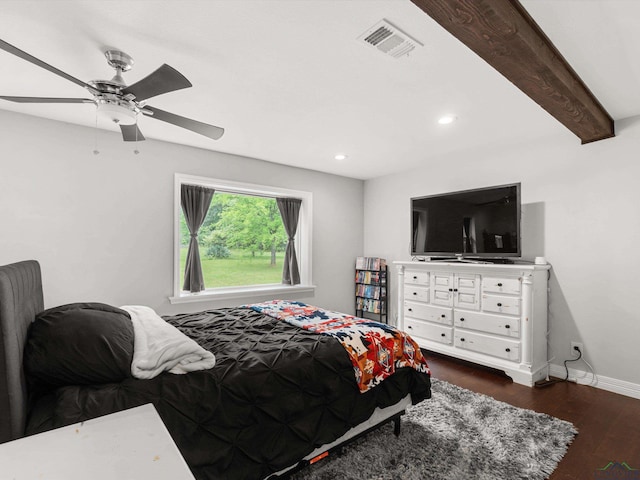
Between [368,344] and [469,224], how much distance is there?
2401 mm

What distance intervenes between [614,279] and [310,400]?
3.18 meters

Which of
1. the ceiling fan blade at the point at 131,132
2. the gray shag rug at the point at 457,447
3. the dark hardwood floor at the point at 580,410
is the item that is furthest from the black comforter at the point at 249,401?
the ceiling fan blade at the point at 131,132

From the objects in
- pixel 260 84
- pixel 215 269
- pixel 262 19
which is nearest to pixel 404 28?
pixel 262 19

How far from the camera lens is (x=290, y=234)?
4.80 metres

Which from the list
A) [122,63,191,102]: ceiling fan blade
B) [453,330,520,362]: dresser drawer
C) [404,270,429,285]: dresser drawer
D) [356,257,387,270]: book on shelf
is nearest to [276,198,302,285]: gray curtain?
[356,257,387,270]: book on shelf

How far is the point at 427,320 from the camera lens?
4.05 meters

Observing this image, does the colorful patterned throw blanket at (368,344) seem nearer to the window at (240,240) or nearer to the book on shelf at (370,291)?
the window at (240,240)

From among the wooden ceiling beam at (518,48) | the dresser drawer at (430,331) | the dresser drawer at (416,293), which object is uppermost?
the wooden ceiling beam at (518,48)

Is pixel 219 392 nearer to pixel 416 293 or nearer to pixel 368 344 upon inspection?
pixel 368 344

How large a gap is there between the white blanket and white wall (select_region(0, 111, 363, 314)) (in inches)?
73.3

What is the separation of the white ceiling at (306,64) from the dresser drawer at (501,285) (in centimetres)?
154

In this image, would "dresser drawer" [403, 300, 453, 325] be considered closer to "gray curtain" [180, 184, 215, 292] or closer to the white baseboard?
the white baseboard

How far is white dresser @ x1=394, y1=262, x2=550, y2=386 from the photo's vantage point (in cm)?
323

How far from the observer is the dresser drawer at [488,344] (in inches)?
130
